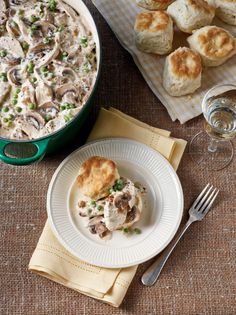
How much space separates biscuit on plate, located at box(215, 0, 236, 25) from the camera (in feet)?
10.5

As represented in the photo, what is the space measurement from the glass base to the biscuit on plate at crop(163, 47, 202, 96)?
304 mm

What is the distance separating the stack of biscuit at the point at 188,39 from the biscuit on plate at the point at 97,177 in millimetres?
677

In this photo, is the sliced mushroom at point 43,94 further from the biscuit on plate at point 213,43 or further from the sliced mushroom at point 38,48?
the biscuit on plate at point 213,43

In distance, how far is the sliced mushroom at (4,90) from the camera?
2.83 metres

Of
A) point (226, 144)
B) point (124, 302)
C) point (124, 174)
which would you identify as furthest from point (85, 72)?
point (124, 302)

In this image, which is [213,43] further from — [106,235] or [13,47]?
[106,235]

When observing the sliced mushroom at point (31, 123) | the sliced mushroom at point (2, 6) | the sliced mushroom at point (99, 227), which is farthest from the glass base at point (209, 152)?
the sliced mushroom at point (2, 6)

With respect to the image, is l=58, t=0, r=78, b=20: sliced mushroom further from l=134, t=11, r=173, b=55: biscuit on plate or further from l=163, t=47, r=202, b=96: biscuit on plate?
l=163, t=47, r=202, b=96: biscuit on plate

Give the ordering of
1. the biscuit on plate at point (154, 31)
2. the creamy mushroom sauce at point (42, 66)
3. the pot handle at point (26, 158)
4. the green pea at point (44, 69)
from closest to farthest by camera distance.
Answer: the pot handle at point (26, 158) < the creamy mushroom sauce at point (42, 66) < the green pea at point (44, 69) < the biscuit on plate at point (154, 31)

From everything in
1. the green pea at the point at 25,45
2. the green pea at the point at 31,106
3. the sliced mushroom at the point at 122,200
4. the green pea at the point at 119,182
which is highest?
the green pea at the point at 25,45

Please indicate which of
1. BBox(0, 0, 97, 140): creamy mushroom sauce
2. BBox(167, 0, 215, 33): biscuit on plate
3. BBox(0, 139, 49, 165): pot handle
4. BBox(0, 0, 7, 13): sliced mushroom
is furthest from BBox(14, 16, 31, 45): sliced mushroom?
BBox(167, 0, 215, 33): biscuit on plate

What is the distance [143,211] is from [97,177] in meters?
0.33

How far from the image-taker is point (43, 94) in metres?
2.82

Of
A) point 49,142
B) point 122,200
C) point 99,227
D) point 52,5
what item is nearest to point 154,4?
point 52,5
